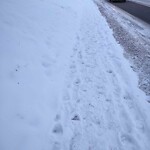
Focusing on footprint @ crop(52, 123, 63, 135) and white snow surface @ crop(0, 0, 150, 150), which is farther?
footprint @ crop(52, 123, 63, 135)

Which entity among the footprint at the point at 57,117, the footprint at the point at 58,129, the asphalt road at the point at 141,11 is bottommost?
the asphalt road at the point at 141,11

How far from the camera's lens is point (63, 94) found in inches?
188

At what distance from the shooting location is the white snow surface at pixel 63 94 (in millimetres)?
3562

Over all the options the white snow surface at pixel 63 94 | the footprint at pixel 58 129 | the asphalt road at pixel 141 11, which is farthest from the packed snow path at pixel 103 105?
the asphalt road at pixel 141 11

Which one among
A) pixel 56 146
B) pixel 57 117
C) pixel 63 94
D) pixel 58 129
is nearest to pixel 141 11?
pixel 63 94

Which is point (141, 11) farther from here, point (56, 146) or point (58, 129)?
point (56, 146)

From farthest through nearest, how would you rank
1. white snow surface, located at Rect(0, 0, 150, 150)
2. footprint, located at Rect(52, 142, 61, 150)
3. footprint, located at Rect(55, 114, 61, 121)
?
1. footprint, located at Rect(55, 114, 61, 121)
2. white snow surface, located at Rect(0, 0, 150, 150)
3. footprint, located at Rect(52, 142, 61, 150)

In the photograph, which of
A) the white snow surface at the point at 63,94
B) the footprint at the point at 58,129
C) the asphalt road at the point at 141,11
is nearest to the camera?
the white snow surface at the point at 63,94

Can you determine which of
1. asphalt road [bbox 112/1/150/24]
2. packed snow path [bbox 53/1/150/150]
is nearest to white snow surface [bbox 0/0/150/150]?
packed snow path [bbox 53/1/150/150]

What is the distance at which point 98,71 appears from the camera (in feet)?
19.1

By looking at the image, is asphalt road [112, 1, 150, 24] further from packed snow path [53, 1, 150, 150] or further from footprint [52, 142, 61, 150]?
footprint [52, 142, 61, 150]

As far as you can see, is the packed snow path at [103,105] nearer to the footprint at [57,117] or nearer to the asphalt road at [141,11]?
the footprint at [57,117]

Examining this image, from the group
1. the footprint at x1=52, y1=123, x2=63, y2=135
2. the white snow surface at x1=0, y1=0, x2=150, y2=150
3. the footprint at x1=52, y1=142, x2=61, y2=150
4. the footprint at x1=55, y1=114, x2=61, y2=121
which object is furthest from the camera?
the footprint at x1=55, y1=114, x2=61, y2=121

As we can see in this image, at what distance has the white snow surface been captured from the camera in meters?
3.56
